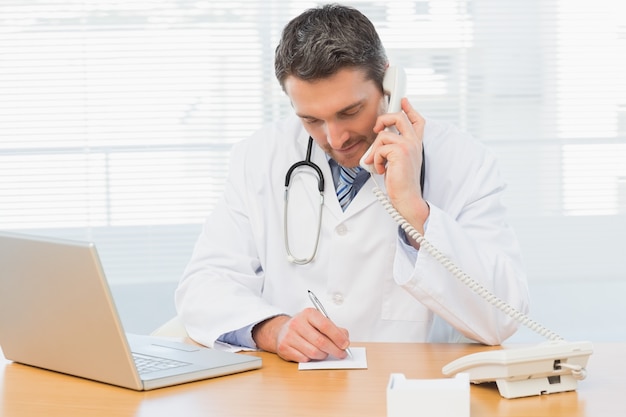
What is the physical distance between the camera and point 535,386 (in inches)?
55.2

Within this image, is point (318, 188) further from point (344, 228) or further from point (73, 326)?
point (73, 326)

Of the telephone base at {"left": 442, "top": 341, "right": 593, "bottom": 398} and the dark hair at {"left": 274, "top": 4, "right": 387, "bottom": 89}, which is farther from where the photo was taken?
the dark hair at {"left": 274, "top": 4, "right": 387, "bottom": 89}

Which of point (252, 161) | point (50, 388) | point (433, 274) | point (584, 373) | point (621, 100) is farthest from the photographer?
point (621, 100)

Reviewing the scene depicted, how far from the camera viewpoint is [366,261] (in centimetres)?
213

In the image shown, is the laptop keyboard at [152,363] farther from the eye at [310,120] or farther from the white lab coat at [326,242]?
the eye at [310,120]

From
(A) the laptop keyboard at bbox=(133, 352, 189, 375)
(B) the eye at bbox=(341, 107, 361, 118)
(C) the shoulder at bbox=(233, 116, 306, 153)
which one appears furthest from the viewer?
(C) the shoulder at bbox=(233, 116, 306, 153)

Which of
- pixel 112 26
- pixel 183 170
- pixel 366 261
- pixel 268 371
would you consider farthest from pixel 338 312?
pixel 112 26

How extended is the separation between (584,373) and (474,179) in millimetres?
757

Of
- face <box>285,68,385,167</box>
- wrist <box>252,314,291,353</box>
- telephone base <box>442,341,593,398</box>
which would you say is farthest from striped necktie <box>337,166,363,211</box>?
telephone base <box>442,341,593,398</box>

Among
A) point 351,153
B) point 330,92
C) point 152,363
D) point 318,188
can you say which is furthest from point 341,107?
point 152,363

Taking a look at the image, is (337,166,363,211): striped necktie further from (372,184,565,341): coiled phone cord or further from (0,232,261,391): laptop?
(0,232,261,391): laptop

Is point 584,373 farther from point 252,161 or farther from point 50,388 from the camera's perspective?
point 252,161

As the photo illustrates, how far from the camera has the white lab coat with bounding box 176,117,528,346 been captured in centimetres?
199

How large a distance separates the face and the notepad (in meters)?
0.49
